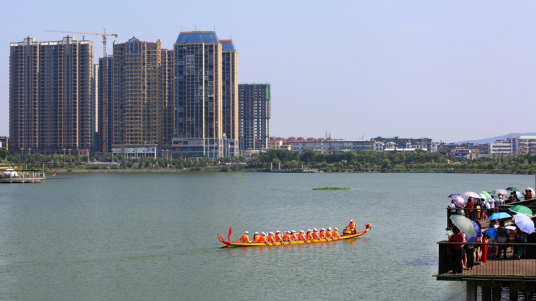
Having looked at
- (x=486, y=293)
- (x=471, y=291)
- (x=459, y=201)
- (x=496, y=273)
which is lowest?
(x=486, y=293)

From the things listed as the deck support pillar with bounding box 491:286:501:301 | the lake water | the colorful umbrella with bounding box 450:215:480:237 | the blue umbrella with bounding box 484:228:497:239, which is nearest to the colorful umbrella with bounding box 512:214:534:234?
the blue umbrella with bounding box 484:228:497:239

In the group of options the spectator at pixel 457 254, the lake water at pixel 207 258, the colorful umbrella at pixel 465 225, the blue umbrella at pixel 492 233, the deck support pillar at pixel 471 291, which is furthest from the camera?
the lake water at pixel 207 258

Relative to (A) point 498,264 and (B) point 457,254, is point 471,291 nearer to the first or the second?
(A) point 498,264

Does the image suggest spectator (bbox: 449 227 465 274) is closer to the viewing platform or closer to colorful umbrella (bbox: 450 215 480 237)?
the viewing platform

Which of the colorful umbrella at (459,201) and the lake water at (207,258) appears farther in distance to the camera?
the colorful umbrella at (459,201)

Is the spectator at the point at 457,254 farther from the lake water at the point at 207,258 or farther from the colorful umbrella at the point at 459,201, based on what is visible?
the colorful umbrella at the point at 459,201

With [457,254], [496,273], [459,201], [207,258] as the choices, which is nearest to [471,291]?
[496,273]

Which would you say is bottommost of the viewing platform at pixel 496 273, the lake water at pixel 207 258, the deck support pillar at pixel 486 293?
the lake water at pixel 207 258

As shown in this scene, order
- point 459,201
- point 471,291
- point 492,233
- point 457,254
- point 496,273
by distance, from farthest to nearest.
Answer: point 459,201 → point 492,233 → point 471,291 → point 457,254 → point 496,273

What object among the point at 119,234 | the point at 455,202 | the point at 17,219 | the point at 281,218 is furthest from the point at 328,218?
the point at 17,219

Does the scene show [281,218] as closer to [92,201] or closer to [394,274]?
[394,274]

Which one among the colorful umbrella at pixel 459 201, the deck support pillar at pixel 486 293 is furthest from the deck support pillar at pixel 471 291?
the colorful umbrella at pixel 459 201

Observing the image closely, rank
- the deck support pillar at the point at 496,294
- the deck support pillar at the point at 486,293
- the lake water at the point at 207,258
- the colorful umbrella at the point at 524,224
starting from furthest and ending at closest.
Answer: the lake water at the point at 207,258, the deck support pillar at the point at 486,293, the colorful umbrella at the point at 524,224, the deck support pillar at the point at 496,294

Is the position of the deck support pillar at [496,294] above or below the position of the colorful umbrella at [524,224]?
below
